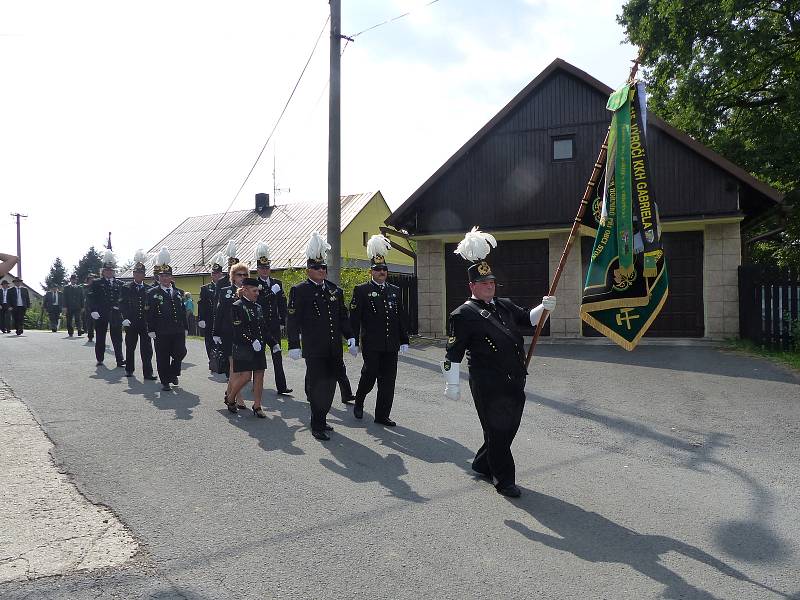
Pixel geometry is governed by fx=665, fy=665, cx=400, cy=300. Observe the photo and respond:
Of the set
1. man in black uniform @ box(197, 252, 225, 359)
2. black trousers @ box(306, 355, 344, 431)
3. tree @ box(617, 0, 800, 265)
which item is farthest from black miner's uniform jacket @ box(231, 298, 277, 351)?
tree @ box(617, 0, 800, 265)

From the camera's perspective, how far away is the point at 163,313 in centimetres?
1041

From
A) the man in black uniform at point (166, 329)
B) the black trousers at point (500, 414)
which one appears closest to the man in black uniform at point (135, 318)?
the man in black uniform at point (166, 329)

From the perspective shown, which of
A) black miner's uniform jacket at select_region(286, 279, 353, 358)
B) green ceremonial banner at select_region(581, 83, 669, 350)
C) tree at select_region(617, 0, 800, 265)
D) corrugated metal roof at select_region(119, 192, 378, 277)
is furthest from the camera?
corrugated metal roof at select_region(119, 192, 378, 277)

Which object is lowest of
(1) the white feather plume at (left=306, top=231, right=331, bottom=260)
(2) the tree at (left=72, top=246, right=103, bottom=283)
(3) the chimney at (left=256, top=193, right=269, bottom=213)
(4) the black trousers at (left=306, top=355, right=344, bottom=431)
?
(4) the black trousers at (left=306, top=355, right=344, bottom=431)

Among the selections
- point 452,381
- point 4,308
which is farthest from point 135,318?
point 4,308

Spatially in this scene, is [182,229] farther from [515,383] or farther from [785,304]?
[515,383]

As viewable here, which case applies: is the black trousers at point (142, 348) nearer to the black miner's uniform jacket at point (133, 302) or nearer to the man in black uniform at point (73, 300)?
the black miner's uniform jacket at point (133, 302)

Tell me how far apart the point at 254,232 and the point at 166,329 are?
3017cm

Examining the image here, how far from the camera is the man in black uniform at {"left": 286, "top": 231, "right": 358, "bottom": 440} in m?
7.17

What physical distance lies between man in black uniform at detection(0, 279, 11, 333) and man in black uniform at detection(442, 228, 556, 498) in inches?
836

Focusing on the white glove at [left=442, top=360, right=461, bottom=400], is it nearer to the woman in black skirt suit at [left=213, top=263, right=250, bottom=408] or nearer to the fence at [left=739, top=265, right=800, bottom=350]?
the woman in black skirt suit at [left=213, top=263, right=250, bottom=408]

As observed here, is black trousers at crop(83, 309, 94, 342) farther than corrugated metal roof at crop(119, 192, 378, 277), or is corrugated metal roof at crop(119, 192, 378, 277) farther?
corrugated metal roof at crop(119, 192, 378, 277)

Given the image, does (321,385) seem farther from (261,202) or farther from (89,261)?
(89,261)

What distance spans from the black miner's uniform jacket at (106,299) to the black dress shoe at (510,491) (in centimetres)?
982
